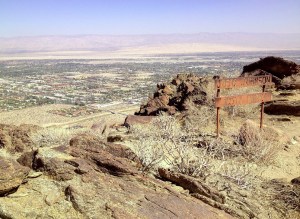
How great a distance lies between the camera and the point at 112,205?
15.7ft

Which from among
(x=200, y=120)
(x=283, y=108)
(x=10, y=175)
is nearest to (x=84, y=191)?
(x=10, y=175)

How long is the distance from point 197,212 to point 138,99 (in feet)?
178

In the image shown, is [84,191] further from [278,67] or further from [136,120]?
[278,67]

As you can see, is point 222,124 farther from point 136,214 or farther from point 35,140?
point 136,214

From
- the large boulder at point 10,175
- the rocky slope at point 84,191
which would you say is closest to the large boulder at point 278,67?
the rocky slope at point 84,191

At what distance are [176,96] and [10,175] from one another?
14496 millimetres

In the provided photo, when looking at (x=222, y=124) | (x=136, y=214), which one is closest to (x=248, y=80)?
(x=222, y=124)

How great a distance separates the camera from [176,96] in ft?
62.3

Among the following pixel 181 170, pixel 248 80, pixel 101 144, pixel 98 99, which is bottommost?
pixel 98 99

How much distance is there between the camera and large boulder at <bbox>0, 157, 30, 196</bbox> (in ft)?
15.8

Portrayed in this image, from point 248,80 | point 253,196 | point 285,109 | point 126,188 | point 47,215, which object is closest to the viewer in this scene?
point 47,215

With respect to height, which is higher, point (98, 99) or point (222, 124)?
point (222, 124)

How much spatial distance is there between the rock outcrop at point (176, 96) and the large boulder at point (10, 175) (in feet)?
38.9

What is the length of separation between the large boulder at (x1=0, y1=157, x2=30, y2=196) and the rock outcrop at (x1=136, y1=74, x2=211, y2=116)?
38.9ft
